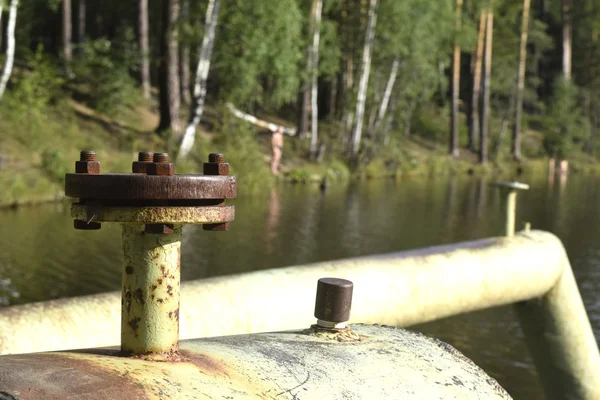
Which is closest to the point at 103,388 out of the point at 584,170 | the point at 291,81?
the point at 291,81

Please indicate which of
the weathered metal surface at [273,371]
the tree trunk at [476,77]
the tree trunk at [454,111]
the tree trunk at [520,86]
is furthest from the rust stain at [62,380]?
the tree trunk at [520,86]

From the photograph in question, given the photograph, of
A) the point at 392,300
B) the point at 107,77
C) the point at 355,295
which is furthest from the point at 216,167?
the point at 107,77

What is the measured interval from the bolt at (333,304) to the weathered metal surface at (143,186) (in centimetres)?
75

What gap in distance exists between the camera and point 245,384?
181cm

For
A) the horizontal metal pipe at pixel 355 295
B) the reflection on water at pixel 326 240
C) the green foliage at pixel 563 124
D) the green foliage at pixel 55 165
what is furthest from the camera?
the green foliage at pixel 563 124

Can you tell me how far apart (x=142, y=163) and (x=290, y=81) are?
2330 cm

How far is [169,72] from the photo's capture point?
2212cm

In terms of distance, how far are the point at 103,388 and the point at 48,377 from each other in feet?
0.35

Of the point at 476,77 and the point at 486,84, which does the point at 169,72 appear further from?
the point at 476,77

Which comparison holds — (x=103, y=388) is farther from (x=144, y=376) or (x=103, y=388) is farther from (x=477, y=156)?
(x=477, y=156)

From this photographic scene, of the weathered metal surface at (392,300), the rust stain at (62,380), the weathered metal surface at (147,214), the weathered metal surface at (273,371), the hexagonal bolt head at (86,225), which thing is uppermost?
the weathered metal surface at (147,214)

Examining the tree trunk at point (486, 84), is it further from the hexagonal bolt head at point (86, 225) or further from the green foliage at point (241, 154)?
the hexagonal bolt head at point (86, 225)

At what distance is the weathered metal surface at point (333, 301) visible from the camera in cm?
241

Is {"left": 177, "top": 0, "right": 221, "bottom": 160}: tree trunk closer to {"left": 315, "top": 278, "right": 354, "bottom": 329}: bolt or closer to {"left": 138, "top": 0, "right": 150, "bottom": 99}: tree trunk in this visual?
{"left": 138, "top": 0, "right": 150, "bottom": 99}: tree trunk
